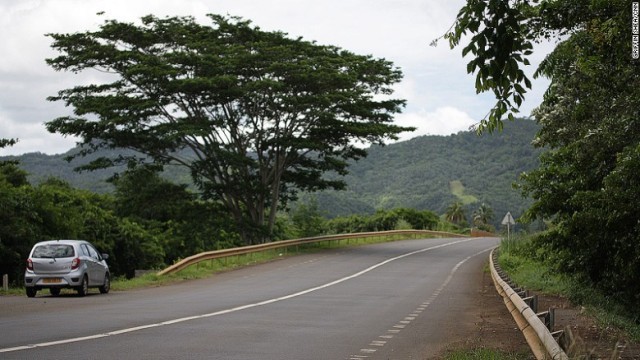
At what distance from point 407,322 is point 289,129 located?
90.8 feet

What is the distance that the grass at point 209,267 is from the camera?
968 inches

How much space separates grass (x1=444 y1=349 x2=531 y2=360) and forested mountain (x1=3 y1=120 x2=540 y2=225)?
124 metres

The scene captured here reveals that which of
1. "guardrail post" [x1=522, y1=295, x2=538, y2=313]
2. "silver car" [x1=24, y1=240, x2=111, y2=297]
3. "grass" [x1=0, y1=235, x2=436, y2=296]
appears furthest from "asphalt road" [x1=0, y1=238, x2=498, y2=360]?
"guardrail post" [x1=522, y1=295, x2=538, y2=313]

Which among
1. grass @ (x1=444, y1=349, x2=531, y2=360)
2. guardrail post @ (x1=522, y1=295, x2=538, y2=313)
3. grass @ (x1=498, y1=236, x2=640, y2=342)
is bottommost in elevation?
grass @ (x1=444, y1=349, x2=531, y2=360)

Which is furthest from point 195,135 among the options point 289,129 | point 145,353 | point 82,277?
point 145,353

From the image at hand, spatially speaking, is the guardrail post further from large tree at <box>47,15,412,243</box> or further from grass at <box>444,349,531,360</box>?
large tree at <box>47,15,412,243</box>

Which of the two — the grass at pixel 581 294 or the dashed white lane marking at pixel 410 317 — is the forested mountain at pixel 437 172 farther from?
the dashed white lane marking at pixel 410 317

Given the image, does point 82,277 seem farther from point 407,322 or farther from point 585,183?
point 585,183

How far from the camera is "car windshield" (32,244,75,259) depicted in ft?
68.4

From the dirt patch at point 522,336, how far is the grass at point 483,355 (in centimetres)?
8

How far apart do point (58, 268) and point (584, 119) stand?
13.2 meters

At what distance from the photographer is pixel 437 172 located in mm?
178375

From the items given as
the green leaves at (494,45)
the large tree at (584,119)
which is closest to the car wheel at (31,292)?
the large tree at (584,119)

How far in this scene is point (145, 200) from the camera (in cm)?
4250
